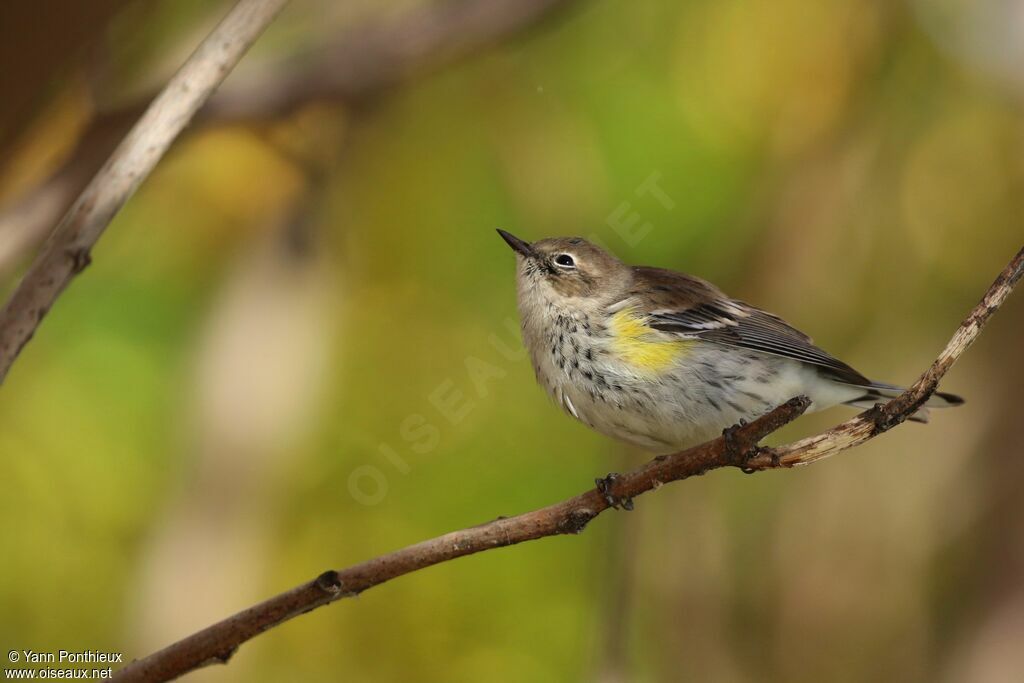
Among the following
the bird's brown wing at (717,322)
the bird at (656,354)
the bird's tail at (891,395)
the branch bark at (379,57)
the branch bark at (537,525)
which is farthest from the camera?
the branch bark at (379,57)

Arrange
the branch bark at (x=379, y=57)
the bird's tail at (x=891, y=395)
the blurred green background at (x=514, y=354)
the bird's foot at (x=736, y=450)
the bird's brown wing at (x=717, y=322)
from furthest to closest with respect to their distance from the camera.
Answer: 1. the blurred green background at (x=514, y=354)
2. the branch bark at (x=379, y=57)
3. the bird's brown wing at (x=717, y=322)
4. the bird's tail at (x=891, y=395)
5. the bird's foot at (x=736, y=450)

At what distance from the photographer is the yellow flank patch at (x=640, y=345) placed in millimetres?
3895

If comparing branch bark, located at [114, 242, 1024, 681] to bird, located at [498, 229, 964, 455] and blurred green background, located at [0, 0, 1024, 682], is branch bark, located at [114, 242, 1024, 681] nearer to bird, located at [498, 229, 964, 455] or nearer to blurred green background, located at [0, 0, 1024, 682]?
bird, located at [498, 229, 964, 455]

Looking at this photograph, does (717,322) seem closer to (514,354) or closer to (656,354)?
(656,354)

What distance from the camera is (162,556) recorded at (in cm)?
561

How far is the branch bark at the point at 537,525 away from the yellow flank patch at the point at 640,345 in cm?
110

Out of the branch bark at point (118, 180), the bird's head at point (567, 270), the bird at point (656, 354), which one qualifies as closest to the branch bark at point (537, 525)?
the branch bark at point (118, 180)

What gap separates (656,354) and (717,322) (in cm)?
52

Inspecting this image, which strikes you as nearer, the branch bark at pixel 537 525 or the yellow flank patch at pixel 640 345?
the branch bark at pixel 537 525

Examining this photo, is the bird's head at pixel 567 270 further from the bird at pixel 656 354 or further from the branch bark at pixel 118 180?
the branch bark at pixel 118 180

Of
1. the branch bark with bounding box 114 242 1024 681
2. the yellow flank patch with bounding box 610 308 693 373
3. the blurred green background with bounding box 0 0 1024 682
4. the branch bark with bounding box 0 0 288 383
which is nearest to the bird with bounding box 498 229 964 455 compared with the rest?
the yellow flank patch with bounding box 610 308 693 373

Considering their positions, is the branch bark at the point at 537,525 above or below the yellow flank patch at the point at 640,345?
below

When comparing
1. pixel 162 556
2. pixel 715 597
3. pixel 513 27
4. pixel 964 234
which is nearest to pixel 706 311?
pixel 513 27

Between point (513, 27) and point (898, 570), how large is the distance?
4491 mm
